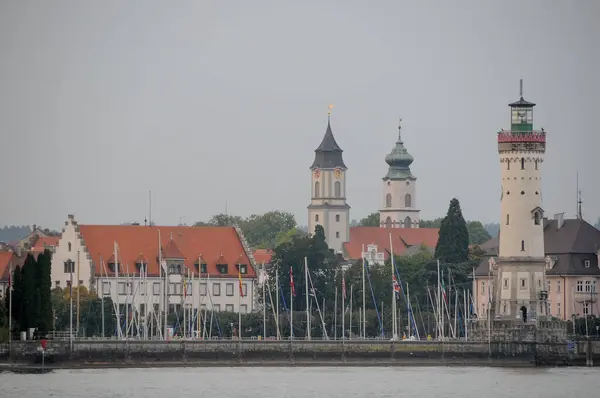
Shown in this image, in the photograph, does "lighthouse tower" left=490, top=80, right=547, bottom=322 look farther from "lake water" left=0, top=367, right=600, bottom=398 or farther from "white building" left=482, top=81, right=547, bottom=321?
"lake water" left=0, top=367, right=600, bottom=398

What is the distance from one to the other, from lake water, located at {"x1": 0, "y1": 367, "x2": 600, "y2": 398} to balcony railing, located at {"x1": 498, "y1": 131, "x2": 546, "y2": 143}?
17545mm

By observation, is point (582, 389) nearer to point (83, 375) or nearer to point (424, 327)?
point (83, 375)

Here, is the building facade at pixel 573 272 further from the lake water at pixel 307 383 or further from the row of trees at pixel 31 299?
the row of trees at pixel 31 299

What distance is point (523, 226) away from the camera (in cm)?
16412

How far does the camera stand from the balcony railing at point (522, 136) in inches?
6481

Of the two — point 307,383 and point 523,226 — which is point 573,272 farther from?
point 307,383

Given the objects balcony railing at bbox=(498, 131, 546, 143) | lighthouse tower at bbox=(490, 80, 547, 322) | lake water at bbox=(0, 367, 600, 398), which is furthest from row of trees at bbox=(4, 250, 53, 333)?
balcony railing at bbox=(498, 131, 546, 143)

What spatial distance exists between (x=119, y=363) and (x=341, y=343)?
670 inches

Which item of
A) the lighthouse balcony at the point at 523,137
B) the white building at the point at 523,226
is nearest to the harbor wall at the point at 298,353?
the white building at the point at 523,226

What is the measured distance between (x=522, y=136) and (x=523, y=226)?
650 centimetres

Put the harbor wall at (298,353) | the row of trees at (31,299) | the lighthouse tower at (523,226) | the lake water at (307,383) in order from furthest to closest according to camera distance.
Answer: the lighthouse tower at (523,226) → the row of trees at (31,299) → the harbor wall at (298,353) → the lake water at (307,383)

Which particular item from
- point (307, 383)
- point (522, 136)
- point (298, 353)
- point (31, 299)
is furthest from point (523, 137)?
point (31, 299)

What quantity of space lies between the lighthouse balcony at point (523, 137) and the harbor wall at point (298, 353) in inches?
575

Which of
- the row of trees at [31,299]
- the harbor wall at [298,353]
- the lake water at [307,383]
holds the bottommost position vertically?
the lake water at [307,383]
